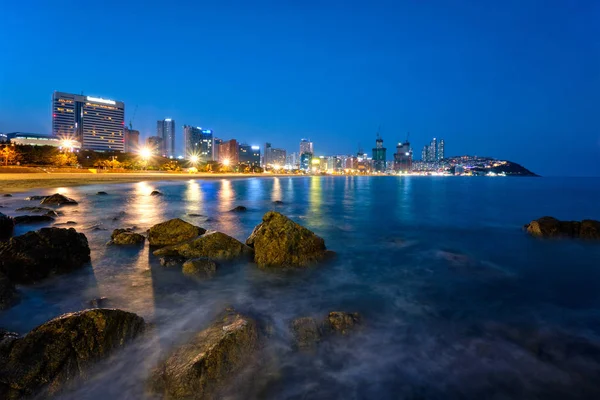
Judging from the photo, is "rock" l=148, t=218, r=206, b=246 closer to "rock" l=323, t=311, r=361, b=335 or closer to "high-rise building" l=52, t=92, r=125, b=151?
"rock" l=323, t=311, r=361, b=335

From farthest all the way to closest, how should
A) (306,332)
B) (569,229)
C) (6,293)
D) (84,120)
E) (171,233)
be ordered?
(84,120) < (569,229) < (171,233) < (6,293) < (306,332)

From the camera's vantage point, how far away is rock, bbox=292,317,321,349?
5766 mm

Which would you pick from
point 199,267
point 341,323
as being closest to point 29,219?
point 199,267

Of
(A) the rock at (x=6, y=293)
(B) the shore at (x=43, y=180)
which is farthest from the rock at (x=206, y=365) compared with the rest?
(B) the shore at (x=43, y=180)

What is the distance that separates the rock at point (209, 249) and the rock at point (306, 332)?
431cm

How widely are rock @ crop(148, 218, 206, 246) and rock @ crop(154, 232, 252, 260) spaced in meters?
0.91

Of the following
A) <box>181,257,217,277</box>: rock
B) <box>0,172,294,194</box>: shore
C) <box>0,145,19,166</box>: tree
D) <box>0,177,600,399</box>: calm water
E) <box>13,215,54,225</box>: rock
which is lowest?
<box>0,177,600,399</box>: calm water

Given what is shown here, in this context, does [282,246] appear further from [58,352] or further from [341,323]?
[58,352]

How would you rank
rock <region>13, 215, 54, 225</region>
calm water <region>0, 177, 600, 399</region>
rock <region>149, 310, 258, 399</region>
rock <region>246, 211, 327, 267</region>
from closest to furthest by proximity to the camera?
1. rock <region>149, 310, 258, 399</region>
2. calm water <region>0, 177, 600, 399</region>
3. rock <region>246, 211, 327, 267</region>
4. rock <region>13, 215, 54, 225</region>

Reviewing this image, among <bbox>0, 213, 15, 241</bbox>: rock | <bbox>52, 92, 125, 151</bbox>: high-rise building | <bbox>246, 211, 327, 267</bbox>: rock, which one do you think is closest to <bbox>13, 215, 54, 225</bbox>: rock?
<bbox>0, 213, 15, 241</bbox>: rock

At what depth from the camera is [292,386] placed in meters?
4.84

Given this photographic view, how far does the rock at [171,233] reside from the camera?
37.1 feet

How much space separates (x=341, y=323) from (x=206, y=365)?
9.21 ft

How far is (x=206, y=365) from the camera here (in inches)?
176
